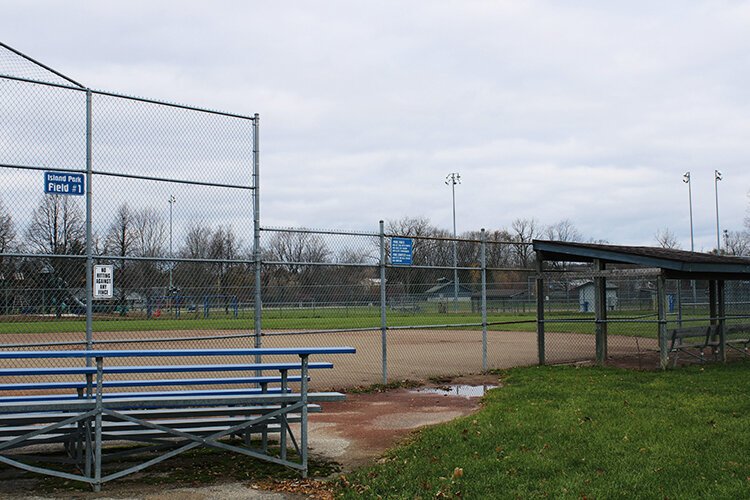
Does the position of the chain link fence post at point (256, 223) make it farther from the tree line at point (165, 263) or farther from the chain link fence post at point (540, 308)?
the chain link fence post at point (540, 308)

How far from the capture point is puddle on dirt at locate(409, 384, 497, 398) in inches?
469

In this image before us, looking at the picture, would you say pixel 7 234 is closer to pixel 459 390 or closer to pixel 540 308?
pixel 459 390

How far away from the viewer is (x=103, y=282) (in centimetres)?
860

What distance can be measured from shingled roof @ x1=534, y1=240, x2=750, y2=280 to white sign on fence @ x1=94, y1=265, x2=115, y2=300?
1006 centimetres

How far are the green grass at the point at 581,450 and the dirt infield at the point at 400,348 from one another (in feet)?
12.0

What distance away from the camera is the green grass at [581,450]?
5.98 meters

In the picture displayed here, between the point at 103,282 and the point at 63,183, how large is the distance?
1.24 metres

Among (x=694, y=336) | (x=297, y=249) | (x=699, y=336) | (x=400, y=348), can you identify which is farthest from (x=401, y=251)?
(x=400, y=348)

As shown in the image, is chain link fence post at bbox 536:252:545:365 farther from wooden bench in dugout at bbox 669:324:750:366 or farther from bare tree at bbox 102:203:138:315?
bare tree at bbox 102:203:138:315

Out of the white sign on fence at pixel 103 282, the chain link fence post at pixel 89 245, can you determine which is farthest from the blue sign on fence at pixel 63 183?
the white sign on fence at pixel 103 282

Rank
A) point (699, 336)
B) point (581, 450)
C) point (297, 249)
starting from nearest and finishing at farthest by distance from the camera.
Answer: point (581, 450), point (297, 249), point (699, 336)

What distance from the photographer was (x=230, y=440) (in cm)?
777

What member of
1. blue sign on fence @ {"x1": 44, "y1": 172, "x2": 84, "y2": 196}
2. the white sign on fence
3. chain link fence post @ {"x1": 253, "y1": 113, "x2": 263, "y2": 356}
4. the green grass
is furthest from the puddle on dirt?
blue sign on fence @ {"x1": 44, "y1": 172, "x2": 84, "y2": 196}

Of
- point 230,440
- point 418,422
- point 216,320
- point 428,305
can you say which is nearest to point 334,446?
point 230,440
